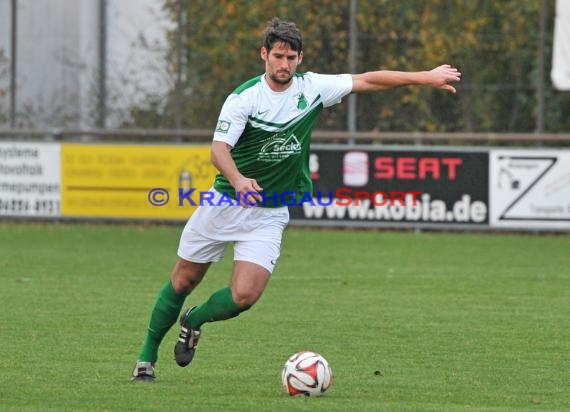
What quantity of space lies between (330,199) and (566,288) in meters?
5.76

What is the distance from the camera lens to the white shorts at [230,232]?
726cm

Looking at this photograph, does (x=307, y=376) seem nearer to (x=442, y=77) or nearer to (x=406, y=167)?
(x=442, y=77)

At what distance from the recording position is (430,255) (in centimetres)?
1509

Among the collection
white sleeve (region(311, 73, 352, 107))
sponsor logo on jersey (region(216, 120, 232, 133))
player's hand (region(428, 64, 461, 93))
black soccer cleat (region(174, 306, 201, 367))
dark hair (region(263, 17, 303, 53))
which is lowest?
black soccer cleat (region(174, 306, 201, 367))

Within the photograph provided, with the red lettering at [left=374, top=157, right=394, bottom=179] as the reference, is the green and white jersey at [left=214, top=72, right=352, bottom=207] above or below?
above

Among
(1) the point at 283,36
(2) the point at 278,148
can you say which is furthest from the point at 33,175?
(1) the point at 283,36

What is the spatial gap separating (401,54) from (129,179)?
423 cm

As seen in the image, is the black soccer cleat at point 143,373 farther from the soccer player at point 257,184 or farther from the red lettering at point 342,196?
the red lettering at point 342,196

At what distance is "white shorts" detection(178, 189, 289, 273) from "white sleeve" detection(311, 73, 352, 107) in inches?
28.7

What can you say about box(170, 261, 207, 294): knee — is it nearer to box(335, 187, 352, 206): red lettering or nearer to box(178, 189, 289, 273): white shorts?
box(178, 189, 289, 273): white shorts

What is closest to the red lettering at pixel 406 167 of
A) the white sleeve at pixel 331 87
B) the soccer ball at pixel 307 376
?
the white sleeve at pixel 331 87

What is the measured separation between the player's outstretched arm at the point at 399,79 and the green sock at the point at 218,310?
1414mm

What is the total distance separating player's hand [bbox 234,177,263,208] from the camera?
22.4 ft

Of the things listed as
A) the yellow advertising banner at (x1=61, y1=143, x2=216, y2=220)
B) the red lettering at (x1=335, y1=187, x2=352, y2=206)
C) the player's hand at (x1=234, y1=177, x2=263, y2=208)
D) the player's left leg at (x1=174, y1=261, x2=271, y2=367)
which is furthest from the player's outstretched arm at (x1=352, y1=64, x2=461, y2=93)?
the yellow advertising banner at (x1=61, y1=143, x2=216, y2=220)
